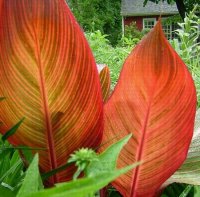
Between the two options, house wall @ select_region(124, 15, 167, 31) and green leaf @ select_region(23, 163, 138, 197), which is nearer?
green leaf @ select_region(23, 163, 138, 197)

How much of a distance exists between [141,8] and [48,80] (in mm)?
30887

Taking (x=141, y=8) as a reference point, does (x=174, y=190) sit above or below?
above

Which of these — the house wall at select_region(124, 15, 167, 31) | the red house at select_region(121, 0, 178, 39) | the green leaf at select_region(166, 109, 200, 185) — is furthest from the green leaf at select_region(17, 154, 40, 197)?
the house wall at select_region(124, 15, 167, 31)

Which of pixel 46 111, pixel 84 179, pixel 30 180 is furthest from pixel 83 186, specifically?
pixel 46 111

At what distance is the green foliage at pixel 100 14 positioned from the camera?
22344 millimetres

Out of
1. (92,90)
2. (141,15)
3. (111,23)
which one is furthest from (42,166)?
(141,15)

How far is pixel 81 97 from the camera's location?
2.21 ft

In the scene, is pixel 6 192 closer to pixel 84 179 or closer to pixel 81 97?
pixel 81 97

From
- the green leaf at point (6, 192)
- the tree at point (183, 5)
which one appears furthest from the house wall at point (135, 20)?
the green leaf at point (6, 192)

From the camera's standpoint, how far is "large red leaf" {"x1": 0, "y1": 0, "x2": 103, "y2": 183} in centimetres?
62

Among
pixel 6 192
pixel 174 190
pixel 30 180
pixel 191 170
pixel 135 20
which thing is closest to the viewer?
pixel 30 180

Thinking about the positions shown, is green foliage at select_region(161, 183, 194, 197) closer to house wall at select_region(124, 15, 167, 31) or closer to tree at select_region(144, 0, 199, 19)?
tree at select_region(144, 0, 199, 19)

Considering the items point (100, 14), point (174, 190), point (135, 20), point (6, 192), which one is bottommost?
point (135, 20)

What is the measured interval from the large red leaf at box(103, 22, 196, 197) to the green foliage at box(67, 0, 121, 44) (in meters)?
19.2
